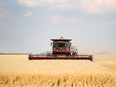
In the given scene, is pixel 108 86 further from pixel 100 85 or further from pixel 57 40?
pixel 57 40

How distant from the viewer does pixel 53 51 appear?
3553 centimetres

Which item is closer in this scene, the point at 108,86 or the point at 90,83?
the point at 108,86

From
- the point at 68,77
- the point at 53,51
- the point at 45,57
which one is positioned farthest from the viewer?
the point at 53,51

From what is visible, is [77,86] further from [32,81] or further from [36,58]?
[36,58]

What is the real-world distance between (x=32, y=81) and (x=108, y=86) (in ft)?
14.2

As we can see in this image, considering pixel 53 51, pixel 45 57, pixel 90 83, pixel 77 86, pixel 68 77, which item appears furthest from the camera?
pixel 53 51

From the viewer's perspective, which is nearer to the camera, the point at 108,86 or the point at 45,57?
the point at 108,86

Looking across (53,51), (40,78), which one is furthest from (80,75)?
(53,51)

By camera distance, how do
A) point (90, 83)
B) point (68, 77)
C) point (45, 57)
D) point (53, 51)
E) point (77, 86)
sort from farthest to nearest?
point (53, 51), point (45, 57), point (68, 77), point (90, 83), point (77, 86)

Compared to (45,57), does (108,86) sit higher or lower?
lower

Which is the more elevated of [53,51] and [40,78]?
[53,51]

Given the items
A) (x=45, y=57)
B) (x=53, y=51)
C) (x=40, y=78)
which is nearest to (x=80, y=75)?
(x=40, y=78)

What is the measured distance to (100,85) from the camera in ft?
57.9

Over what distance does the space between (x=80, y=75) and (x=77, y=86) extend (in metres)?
3.11
